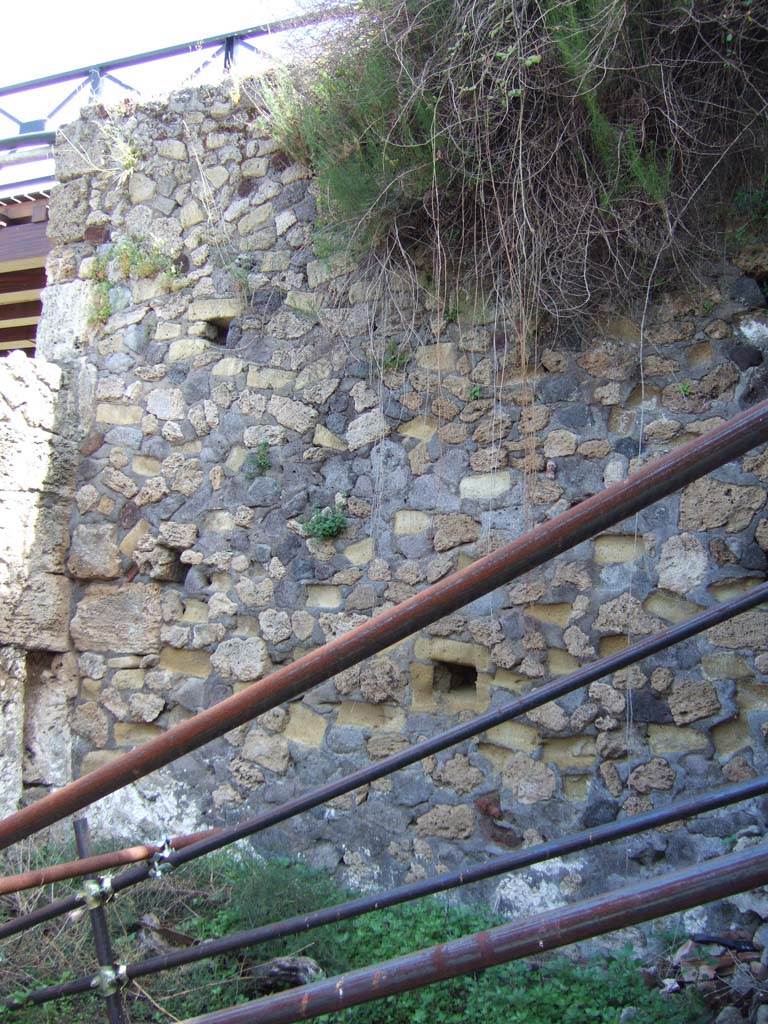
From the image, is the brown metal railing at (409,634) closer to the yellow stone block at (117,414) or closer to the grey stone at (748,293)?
the grey stone at (748,293)

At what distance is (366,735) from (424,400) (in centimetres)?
128

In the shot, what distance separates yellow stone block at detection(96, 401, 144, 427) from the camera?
418cm

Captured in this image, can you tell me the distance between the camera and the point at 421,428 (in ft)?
11.7

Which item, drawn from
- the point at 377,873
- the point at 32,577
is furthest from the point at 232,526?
the point at 377,873

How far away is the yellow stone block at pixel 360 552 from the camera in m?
3.56

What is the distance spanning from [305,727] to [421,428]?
4.07 ft

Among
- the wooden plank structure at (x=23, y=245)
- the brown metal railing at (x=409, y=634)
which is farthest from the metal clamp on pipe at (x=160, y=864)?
the wooden plank structure at (x=23, y=245)

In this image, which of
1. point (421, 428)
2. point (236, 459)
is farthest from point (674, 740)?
point (236, 459)

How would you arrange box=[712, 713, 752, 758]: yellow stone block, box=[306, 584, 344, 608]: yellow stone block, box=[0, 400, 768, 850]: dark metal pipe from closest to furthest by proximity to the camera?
box=[0, 400, 768, 850]: dark metal pipe
box=[712, 713, 752, 758]: yellow stone block
box=[306, 584, 344, 608]: yellow stone block

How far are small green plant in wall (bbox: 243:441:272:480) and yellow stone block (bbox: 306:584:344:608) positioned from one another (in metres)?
0.55

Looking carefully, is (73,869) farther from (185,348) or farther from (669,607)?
(185,348)

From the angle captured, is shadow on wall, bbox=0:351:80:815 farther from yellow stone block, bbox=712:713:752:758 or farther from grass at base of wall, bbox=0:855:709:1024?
yellow stone block, bbox=712:713:752:758

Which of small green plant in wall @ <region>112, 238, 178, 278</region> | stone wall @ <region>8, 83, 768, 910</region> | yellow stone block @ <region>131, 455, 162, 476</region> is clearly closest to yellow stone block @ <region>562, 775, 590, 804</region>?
stone wall @ <region>8, 83, 768, 910</region>

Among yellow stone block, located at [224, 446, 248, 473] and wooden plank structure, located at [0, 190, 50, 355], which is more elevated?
wooden plank structure, located at [0, 190, 50, 355]
